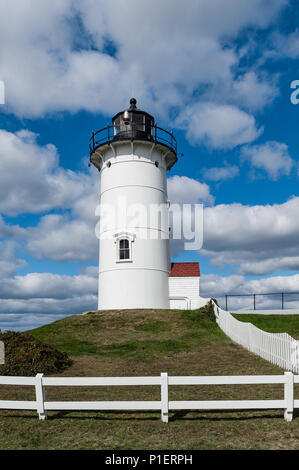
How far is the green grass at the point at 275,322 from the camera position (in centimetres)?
2298

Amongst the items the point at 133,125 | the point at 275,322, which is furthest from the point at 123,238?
the point at 275,322

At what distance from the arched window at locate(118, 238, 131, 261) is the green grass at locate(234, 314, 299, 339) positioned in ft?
30.9

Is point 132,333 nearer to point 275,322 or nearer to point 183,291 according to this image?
point 183,291

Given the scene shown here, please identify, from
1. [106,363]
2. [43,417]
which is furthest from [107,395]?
[106,363]

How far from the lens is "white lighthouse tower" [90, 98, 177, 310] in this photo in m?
27.9

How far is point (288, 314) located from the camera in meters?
28.9

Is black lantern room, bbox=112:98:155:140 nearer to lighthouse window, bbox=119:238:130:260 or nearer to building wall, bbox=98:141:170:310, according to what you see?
building wall, bbox=98:141:170:310

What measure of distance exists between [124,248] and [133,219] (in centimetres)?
231

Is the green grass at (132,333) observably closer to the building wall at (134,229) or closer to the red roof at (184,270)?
the building wall at (134,229)

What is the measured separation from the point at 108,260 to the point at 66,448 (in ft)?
72.9

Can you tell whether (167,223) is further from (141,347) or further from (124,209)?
(141,347)

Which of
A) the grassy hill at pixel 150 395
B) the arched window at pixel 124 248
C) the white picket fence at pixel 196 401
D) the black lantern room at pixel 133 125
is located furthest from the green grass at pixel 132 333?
the black lantern room at pixel 133 125

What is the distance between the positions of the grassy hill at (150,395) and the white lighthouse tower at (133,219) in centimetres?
523
